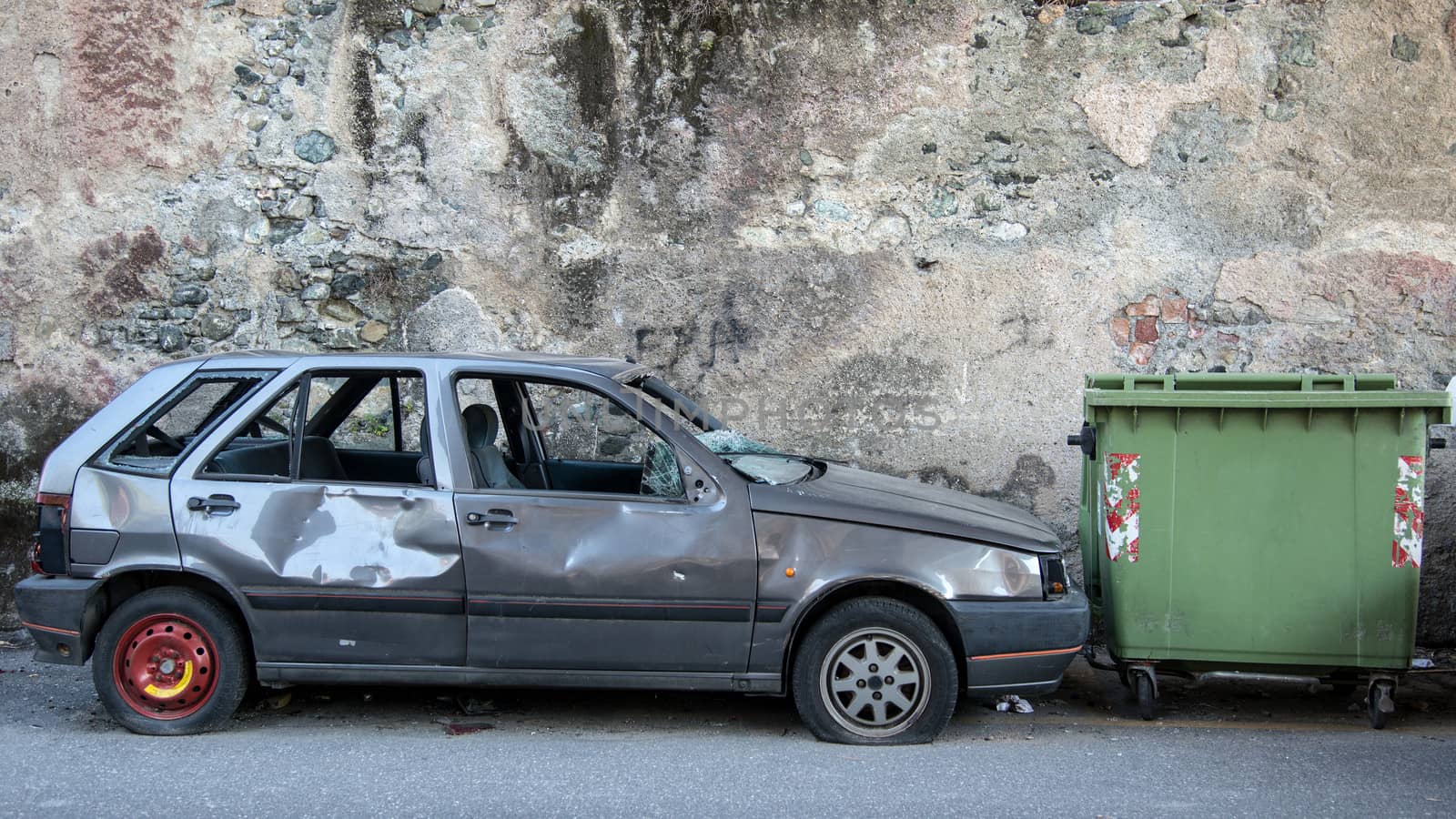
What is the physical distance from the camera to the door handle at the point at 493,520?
449cm

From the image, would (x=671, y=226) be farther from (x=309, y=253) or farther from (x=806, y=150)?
(x=309, y=253)

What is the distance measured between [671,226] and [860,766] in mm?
3774

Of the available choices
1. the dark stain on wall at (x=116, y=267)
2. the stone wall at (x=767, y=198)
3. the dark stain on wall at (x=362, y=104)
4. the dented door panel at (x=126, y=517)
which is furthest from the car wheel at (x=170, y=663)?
the dark stain on wall at (x=362, y=104)

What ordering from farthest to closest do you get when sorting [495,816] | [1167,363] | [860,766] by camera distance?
[1167,363] → [860,766] → [495,816]

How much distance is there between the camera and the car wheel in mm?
4551

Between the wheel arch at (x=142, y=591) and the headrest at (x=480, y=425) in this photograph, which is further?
the headrest at (x=480, y=425)

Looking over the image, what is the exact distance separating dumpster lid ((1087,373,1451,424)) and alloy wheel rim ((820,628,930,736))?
52.9 inches

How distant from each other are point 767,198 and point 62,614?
4291 mm

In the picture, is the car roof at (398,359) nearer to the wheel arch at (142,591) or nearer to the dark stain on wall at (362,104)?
the wheel arch at (142,591)

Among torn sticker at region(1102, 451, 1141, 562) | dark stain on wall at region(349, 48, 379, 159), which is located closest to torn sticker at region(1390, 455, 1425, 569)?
torn sticker at region(1102, 451, 1141, 562)

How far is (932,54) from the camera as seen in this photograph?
6922 mm

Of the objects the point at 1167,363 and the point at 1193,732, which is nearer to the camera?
the point at 1193,732

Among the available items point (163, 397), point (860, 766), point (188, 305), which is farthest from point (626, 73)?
point (860, 766)

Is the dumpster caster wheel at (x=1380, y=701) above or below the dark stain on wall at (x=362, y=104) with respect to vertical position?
below
